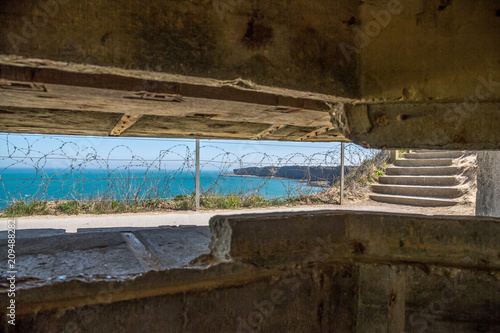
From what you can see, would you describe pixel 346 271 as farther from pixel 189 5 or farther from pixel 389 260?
pixel 189 5

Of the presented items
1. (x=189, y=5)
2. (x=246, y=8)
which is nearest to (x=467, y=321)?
(x=246, y=8)

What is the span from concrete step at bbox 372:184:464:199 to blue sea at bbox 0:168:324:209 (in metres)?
3.19

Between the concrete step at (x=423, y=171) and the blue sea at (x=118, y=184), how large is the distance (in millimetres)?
3706

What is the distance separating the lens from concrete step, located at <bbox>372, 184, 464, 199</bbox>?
737 centimetres

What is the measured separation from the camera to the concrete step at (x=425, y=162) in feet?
27.6

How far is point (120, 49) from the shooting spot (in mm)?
1271

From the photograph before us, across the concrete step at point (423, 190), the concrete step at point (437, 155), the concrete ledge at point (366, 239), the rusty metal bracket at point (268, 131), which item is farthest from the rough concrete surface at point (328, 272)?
the concrete step at point (437, 155)

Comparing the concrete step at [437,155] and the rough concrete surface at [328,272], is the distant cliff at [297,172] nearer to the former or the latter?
the concrete step at [437,155]

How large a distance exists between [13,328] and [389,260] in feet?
6.88

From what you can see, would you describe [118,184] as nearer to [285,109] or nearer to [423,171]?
[285,109]

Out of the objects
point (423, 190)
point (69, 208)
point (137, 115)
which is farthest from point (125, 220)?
point (423, 190)

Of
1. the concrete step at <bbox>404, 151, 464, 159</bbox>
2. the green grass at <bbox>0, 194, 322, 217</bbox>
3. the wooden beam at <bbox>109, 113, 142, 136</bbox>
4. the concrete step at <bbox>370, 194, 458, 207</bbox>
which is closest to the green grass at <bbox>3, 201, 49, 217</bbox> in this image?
the green grass at <bbox>0, 194, 322, 217</bbox>

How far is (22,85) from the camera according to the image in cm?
138

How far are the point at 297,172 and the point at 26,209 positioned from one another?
6.56 m
